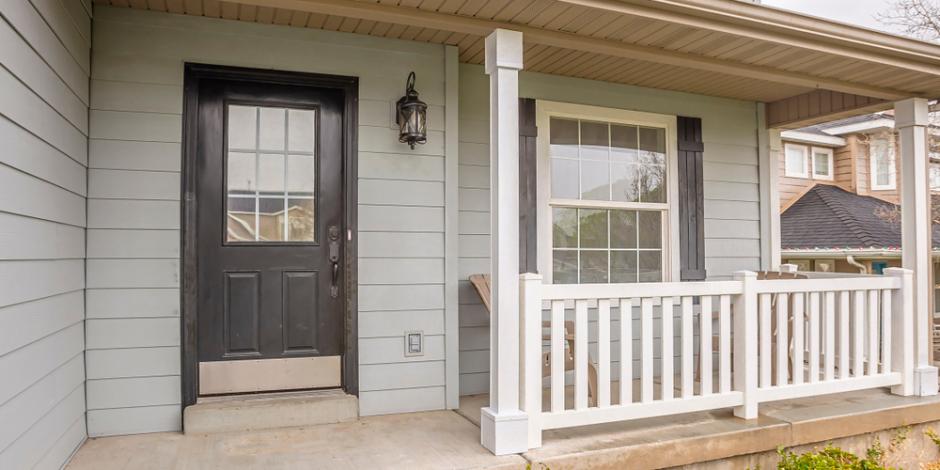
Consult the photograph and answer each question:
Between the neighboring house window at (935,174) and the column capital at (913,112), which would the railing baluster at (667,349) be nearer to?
the column capital at (913,112)

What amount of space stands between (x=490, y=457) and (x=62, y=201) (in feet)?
6.93

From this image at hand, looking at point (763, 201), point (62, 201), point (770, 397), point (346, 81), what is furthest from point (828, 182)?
point (62, 201)

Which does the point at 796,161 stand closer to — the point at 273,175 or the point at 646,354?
the point at 646,354

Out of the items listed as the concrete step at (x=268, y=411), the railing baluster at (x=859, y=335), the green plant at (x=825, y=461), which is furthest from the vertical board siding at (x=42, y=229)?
the railing baluster at (x=859, y=335)

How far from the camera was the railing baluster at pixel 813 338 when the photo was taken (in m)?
3.38

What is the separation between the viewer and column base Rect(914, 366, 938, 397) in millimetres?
3625

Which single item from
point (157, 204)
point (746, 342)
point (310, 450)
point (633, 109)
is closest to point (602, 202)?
point (633, 109)

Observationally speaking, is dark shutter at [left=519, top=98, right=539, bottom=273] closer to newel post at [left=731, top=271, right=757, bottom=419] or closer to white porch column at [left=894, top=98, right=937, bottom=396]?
newel post at [left=731, top=271, right=757, bottom=419]

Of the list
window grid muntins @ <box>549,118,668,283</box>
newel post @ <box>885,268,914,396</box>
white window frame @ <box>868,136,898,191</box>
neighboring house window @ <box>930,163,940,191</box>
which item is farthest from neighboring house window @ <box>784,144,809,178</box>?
newel post @ <box>885,268,914,396</box>

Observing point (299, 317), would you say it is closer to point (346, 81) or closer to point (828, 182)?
point (346, 81)

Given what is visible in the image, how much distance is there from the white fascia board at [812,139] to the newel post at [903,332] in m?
5.57

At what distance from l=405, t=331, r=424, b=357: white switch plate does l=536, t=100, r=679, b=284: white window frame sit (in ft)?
3.26

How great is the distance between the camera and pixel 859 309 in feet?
11.6

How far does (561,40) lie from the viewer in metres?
2.98
